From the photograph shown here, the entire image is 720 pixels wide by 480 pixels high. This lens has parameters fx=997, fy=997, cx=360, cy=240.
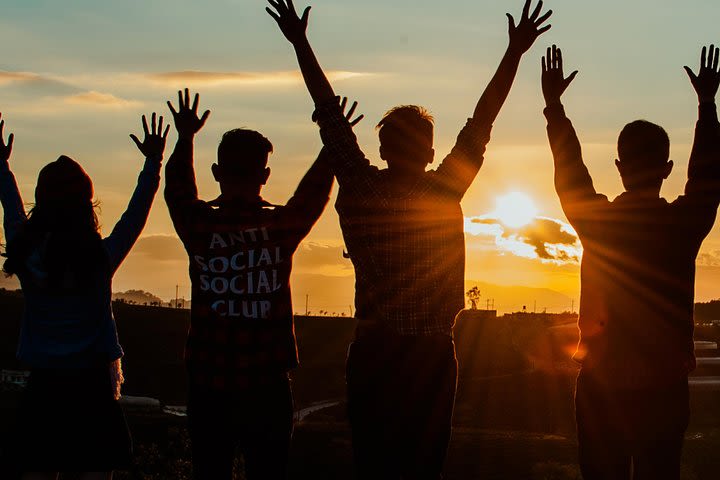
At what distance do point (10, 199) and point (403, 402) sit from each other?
270cm

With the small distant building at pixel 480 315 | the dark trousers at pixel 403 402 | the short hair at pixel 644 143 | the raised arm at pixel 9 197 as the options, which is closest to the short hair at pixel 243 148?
the dark trousers at pixel 403 402

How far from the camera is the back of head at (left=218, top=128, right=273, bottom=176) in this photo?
196 inches

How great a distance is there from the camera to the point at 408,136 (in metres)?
4.84

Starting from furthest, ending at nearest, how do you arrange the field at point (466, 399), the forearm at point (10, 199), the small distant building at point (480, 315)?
the small distant building at point (480, 315), the field at point (466, 399), the forearm at point (10, 199)

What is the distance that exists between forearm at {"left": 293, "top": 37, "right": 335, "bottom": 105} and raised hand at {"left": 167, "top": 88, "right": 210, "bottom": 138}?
791 mm

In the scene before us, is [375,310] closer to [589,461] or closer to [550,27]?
[589,461]

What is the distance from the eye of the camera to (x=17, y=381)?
2239 inches

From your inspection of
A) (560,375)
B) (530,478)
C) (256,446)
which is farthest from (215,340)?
(560,375)

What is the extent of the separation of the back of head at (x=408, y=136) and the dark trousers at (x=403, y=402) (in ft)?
2.85

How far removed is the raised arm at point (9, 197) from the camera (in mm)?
5691

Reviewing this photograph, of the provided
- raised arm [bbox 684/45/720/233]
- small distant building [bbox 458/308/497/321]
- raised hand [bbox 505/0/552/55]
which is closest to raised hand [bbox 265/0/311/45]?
raised hand [bbox 505/0/552/55]

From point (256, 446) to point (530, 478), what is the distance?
9.93 m

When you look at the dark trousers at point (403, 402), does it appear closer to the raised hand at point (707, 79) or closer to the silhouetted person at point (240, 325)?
the silhouetted person at point (240, 325)

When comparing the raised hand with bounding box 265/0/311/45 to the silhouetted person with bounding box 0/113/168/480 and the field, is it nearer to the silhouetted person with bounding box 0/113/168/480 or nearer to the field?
the silhouetted person with bounding box 0/113/168/480
